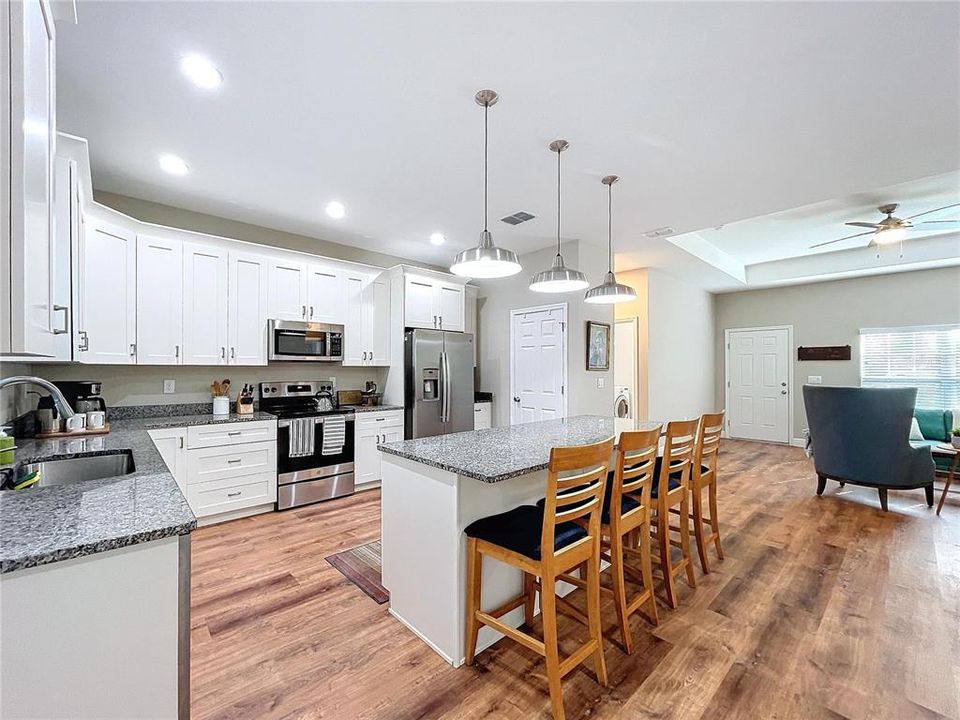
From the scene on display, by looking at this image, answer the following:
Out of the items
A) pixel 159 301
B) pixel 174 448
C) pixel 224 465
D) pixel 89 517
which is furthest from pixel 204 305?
pixel 89 517

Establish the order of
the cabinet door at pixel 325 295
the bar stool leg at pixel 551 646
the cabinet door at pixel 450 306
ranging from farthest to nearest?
the cabinet door at pixel 450 306 < the cabinet door at pixel 325 295 < the bar stool leg at pixel 551 646

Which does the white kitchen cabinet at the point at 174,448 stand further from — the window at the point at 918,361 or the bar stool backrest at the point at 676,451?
the window at the point at 918,361

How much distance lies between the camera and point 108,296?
3094 mm

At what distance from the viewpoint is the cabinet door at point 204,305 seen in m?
3.56

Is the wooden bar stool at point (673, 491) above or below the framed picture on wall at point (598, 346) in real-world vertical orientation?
below

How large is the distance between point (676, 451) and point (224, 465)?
3.43 m

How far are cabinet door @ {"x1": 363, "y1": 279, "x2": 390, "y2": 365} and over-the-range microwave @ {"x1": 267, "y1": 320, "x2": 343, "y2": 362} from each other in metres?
0.35

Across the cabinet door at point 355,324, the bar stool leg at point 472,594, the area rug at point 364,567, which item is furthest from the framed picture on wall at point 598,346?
the bar stool leg at point 472,594

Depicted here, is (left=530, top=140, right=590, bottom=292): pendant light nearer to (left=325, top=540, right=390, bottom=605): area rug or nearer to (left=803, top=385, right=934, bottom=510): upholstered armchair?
(left=325, top=540, right=390, bottom=605): area rug

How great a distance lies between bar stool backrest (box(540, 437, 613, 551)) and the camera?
1.57 metres

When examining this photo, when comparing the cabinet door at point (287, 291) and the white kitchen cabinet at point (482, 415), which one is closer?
the cabinet door at point (287, 291)

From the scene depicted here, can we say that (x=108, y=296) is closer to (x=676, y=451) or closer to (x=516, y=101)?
(x=516, y=101)

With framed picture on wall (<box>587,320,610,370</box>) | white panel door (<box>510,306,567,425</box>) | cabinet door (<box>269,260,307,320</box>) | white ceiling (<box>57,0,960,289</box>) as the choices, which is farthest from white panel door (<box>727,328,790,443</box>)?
cabinet door (<box>269,260,307,320</box>)

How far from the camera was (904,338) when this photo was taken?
6102mm
